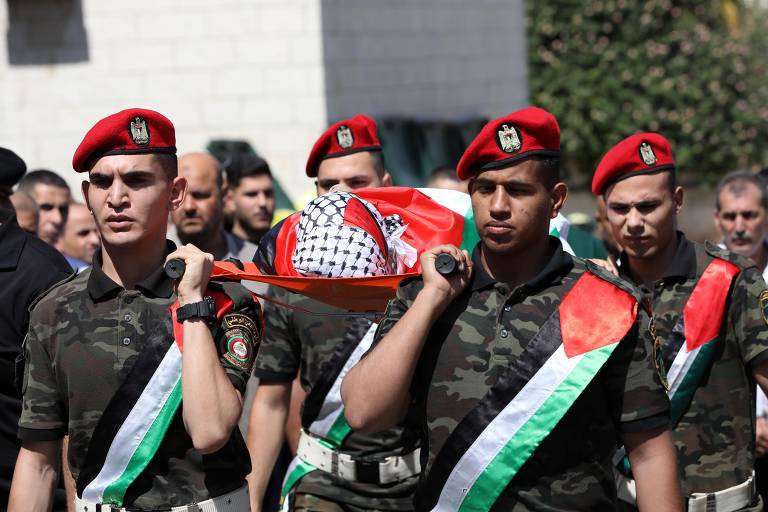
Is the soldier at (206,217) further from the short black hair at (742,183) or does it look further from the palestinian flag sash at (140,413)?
the palestinian flag sash at (140,413)

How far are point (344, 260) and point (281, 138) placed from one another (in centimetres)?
766

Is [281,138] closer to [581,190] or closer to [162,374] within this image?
[162,374]

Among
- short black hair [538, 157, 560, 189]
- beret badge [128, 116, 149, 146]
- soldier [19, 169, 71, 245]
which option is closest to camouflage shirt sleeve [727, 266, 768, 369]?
short black hair [538, 157, 560, 189]

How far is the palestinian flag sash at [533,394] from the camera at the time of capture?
376 cm

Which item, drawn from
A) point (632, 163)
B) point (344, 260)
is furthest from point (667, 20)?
point (344, 260)

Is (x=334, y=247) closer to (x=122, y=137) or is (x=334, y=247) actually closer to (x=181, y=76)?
(x=122, y=137)

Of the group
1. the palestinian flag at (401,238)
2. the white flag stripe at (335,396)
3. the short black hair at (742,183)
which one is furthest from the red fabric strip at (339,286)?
the short black hair at (742,183)

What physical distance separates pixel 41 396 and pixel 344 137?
99.9 inches

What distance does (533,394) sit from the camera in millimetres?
3787

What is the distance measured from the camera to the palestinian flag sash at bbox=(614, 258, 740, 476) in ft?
16.7

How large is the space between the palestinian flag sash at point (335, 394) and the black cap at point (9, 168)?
59.0 inches

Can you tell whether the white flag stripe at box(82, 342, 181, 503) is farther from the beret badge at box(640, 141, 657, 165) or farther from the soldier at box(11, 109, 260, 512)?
the beret badge at box(640, 141, 657, 165)

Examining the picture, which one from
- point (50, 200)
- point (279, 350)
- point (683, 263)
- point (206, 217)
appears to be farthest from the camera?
point (50, 200)

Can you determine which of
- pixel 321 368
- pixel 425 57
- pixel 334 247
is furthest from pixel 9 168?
pixel 425 57
